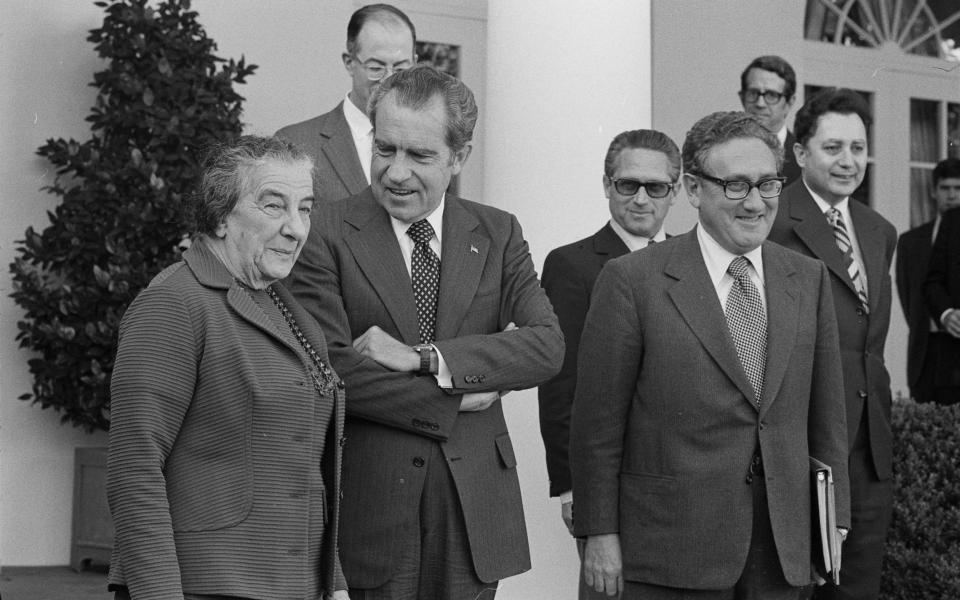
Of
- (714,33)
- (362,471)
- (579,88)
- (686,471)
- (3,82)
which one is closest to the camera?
(362,471)

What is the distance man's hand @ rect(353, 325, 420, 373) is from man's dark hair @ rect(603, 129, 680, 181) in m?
1.78

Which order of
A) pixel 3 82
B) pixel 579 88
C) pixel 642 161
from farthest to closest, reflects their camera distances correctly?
pixel 3 82 < pixel 579 88 < pixel 642 161

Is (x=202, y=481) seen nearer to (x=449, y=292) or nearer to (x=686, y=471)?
(x=449, y=292)

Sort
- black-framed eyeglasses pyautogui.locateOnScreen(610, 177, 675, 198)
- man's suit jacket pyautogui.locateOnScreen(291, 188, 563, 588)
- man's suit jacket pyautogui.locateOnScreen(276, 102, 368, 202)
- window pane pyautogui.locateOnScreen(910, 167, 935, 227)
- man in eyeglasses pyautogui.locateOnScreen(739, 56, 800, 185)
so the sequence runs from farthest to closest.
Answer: window pane pyautogui.locateOnScreen(910, 167, 935, 227) → man in eyeglasses pyautogui.locateOnScreen(739, 56, 800, 185) → black-framed eyeglasses pyautogui.locateOnScreen(610, 177, 675, 198) → man's suit jacket pyautogui.locateOnScreen(276, 102, 368, 202) → man's suit jacket pyautogui.locateOnScreen(291, 188, 563, 588)

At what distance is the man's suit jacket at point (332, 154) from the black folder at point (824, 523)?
5.51ft

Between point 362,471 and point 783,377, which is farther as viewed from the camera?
point 783,377

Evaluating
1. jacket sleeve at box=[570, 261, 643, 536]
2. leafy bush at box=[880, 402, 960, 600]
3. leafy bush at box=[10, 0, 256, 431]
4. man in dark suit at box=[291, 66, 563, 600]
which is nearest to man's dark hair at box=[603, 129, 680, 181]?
jacket sleeve at box=[570, 261, 643, 536]

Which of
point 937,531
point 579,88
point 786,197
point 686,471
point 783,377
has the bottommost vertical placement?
point 937,531

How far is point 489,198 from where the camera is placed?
6.22m

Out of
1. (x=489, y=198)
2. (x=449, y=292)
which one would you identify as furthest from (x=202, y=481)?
(x=489, y=198)

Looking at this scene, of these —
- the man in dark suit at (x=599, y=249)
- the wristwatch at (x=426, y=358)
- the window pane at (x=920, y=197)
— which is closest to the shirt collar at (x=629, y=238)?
the man in dark suit at (x=599, y=249)

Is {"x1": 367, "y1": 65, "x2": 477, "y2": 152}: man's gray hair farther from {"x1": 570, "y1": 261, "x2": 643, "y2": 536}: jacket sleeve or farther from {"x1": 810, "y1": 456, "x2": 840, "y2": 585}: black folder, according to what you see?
{"x1": 810, "y1": 456, "x2": 840, "y2": 585}: black folder

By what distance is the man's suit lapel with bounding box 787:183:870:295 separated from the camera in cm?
502

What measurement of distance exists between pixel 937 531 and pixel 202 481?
14.3ft
